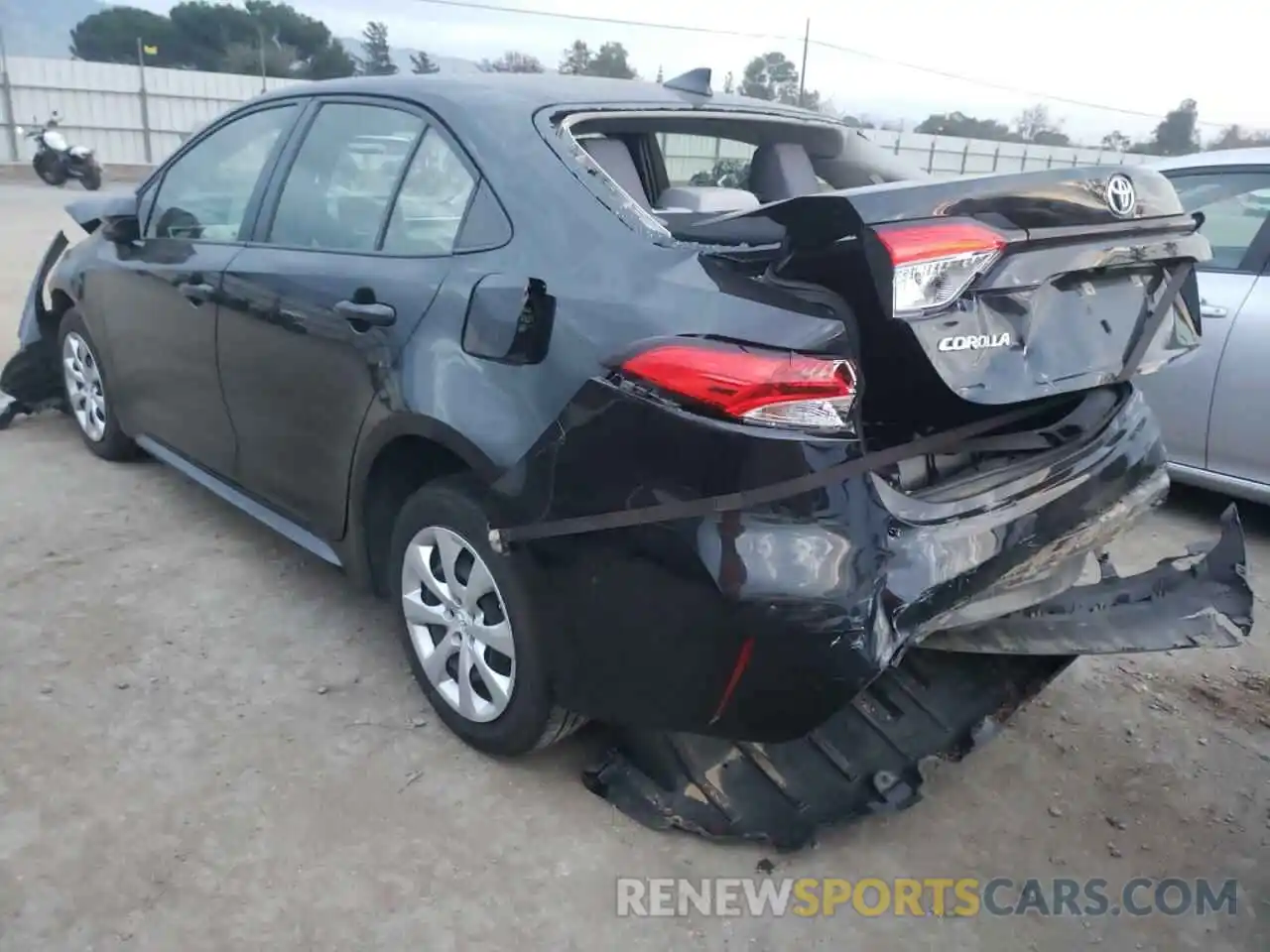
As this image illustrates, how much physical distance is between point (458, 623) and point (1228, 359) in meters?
3.33

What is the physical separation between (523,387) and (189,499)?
262 centimetres

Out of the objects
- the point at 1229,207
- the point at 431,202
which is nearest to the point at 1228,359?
the point at 1229,207

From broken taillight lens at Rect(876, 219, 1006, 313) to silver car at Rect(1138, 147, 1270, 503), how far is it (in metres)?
2.60

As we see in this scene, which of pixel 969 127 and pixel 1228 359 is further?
pixel 969 127

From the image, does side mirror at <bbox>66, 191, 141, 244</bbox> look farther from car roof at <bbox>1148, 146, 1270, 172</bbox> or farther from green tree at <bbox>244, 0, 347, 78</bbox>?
green tree at <bbox>244, 0, 347, 78</bbox>

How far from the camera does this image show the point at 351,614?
345 cm

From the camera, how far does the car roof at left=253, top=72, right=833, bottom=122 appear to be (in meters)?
2.72

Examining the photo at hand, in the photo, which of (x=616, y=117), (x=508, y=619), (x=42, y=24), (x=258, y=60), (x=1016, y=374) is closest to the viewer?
(x=1016, y=374)

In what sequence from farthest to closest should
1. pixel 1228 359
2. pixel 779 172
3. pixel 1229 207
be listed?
1. pixel 1229 207
2. pixel 1228 359
3. pixel 779 172

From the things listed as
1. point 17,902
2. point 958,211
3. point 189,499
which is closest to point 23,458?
point 189,499

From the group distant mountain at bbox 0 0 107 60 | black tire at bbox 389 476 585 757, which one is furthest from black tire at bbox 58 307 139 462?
distant mountain at bbox 0 0 107 60

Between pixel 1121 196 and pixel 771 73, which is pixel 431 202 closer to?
pixel 1121 196

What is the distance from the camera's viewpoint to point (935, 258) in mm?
1926

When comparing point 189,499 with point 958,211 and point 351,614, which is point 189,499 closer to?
point 351,614
